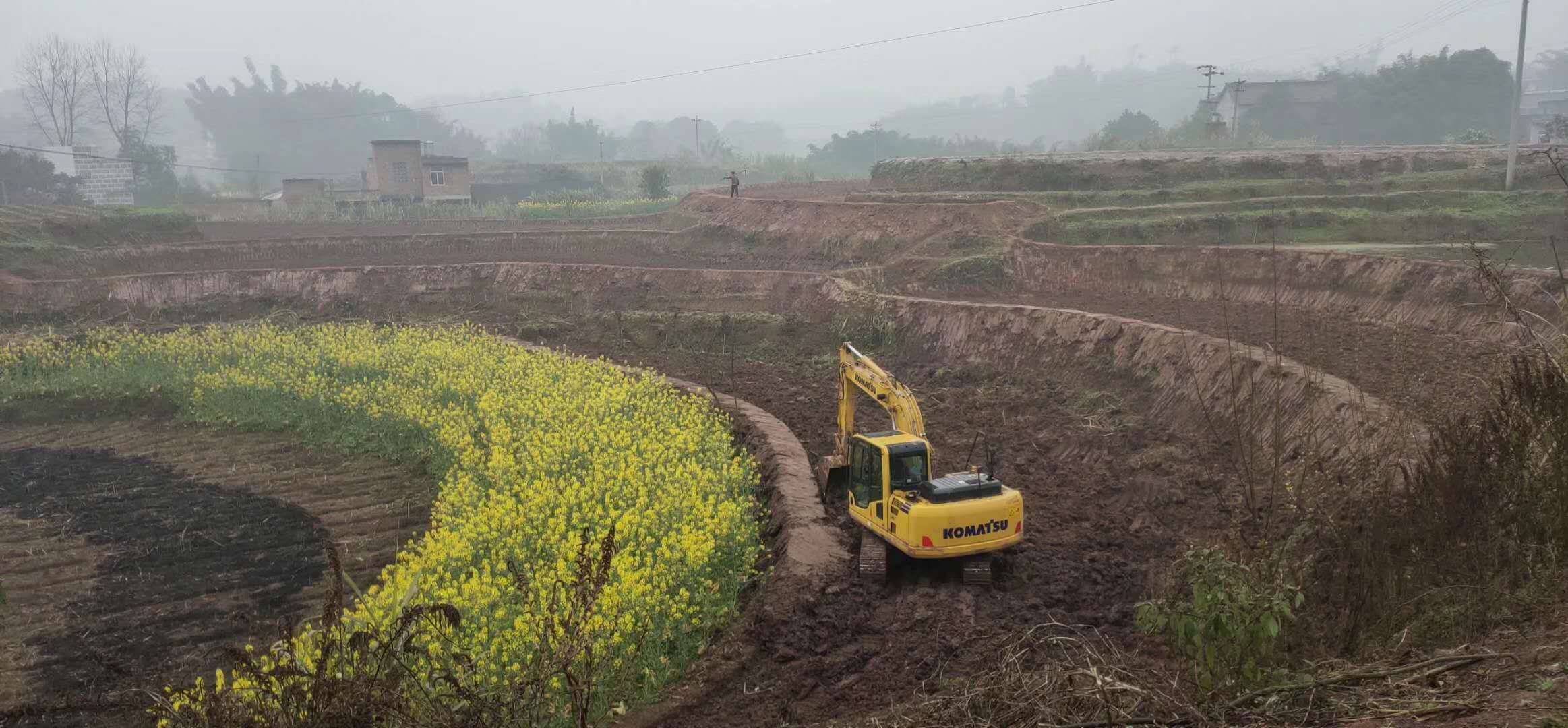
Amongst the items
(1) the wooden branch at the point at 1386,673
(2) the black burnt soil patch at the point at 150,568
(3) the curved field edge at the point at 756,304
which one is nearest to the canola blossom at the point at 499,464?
(2) the black burnt soil patch at the point at 150,568

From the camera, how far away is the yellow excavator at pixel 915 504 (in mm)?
10180

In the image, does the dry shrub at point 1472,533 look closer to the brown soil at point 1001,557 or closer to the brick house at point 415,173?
the brown soil at point 1001,557

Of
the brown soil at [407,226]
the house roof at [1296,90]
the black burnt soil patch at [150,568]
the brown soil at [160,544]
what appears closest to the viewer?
the black burnt soil patch at [150,568]

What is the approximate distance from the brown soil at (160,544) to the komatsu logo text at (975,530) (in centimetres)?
626

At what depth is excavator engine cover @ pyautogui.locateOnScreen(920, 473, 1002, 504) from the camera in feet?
34.1

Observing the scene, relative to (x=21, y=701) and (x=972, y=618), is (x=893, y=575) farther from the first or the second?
(x=21, y=701)

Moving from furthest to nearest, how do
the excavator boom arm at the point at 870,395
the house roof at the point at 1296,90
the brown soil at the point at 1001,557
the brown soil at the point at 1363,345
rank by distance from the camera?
the house roof at the point at 1296,90 < the brown soil at the point at 1363,345 < the excavator boom arm at the point at 870,395 < the brown soil at the point at 1001,557

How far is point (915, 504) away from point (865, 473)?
4.05 ft

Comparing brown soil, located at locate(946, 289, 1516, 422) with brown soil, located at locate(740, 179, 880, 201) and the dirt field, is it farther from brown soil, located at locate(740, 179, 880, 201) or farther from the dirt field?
brown soil, located at locate(740, 179, 880, 201)

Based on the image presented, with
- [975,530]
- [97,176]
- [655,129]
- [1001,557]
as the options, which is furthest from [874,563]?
[655,129]

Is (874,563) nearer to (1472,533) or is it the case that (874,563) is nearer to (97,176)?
(1472,533)

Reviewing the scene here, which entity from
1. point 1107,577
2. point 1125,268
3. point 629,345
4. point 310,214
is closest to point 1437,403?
point 1107,577

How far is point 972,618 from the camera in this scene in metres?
9.95

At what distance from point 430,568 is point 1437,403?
1076 cm
